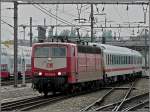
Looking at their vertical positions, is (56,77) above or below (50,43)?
below

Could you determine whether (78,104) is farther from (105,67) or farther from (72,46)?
(105,67)

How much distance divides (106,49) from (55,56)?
1097 cm

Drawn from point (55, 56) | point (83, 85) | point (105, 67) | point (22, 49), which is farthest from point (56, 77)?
point (22, 49)

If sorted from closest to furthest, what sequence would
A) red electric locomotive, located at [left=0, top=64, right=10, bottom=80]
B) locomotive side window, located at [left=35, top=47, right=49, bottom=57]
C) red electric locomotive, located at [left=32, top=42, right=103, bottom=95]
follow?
red electric locomotive, located at [left=32, top=42, right=103, bottom=95] → locomotive side window, located at [left=35, top=47, right=49, bottom=57] → red electric locomotive, located at [left=0, top=64, right=10, bottom=80]

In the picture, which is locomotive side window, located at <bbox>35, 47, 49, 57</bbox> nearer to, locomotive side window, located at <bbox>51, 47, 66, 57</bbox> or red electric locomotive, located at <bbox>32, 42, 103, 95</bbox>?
red electric locomotive, located at <bbox>32, 42, 103, 95</bbox>

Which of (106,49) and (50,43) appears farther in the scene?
(106,49)

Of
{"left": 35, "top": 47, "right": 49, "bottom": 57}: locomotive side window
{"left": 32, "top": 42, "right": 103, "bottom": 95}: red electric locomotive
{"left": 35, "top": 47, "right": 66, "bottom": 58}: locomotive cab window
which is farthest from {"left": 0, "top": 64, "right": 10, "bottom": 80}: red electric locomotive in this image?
{"left": 35, "top": 47, "right": 66, "bottom": 58}: locomotive cab window

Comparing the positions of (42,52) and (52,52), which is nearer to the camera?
(52,52)

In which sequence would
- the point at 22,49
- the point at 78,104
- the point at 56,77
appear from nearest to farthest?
the point at 78,104 → the point at 56,77 → the point at 22,49

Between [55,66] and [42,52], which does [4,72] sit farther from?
[55,66]

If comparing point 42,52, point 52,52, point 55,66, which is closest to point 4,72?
point 42,52

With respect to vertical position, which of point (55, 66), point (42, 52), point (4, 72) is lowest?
point (4, 72)

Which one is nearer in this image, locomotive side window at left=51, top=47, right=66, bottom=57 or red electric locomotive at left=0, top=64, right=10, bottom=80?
locomotive side window at left=51, top=47, right=66, bottom=57

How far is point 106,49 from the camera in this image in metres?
32.6
